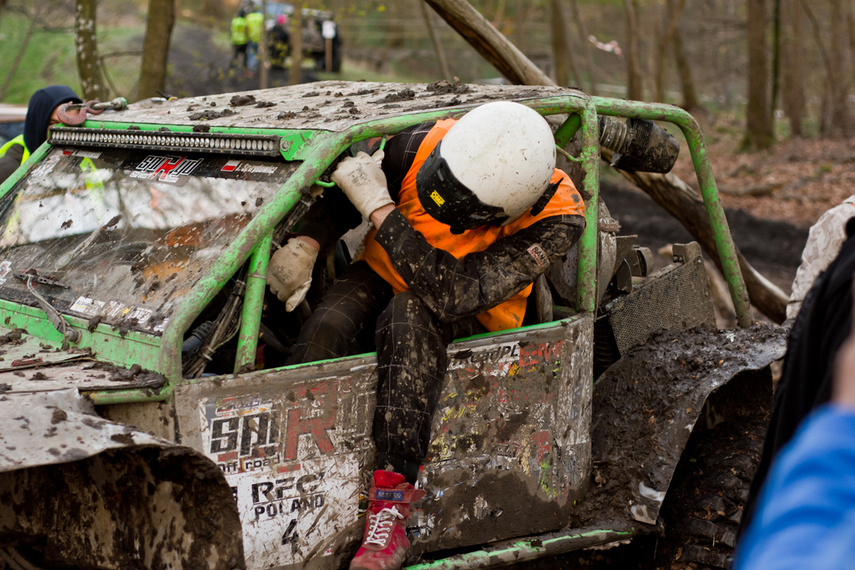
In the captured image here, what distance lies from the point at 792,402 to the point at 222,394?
1549mm

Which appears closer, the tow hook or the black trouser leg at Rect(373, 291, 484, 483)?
the black trouser leg at Rect(373, 291, 484, 483)

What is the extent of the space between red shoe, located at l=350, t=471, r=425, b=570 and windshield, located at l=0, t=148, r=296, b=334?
818 millimetres

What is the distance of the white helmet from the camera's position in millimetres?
2645

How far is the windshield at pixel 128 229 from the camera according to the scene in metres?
2.55

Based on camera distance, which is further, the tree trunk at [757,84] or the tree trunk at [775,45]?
the tree trunk at [775,45]

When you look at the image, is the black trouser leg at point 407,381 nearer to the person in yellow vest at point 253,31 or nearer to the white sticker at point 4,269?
the white sticker at point 4,269

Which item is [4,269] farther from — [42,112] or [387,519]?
[42,112]

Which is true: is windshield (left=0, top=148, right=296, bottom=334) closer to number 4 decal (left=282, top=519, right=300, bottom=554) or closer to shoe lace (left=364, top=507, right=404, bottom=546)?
number 4 decal (left=282, top=519, right=300, bottom=554)

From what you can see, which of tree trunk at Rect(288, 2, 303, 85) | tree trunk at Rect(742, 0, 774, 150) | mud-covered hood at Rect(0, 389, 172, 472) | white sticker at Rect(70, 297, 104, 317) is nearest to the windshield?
white sticker at Rect(70, 297, 104, 317)

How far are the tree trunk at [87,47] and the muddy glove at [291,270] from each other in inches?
223

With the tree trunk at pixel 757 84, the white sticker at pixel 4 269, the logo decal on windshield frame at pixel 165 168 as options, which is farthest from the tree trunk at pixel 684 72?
the white sticker at pixel 4 269

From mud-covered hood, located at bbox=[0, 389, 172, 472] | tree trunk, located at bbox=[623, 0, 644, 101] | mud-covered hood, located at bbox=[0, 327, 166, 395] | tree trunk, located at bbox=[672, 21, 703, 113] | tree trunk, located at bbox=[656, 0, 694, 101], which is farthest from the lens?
tree trunk, located at bbox=[672, 21, 703, 113]

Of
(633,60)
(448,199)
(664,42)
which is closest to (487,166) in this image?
(448,199)

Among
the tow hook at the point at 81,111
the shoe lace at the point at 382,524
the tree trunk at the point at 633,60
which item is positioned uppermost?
the tow hook at the point at 81,111
